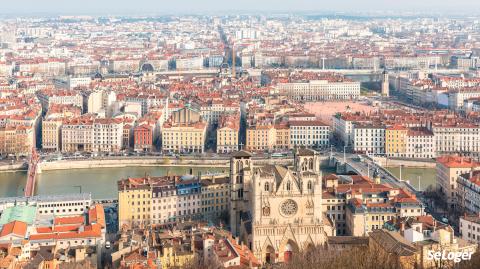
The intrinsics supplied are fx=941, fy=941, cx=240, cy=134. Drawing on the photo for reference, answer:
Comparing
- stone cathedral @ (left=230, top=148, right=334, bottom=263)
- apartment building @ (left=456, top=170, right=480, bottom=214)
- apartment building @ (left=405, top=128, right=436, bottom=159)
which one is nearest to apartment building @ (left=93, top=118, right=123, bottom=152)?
apartment building @ (left=405, top=128, right=436, bottom=159)

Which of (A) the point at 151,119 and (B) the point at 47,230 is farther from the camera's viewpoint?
(A) the point at 151,119

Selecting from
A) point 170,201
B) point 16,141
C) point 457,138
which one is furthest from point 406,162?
point 16,141

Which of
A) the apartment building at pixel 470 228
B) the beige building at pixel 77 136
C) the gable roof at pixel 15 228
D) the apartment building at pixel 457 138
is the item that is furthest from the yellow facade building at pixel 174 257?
the apartment building at pixel 457 138

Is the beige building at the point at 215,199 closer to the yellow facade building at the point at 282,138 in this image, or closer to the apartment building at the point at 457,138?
the yellow facade building at the point at 282,138

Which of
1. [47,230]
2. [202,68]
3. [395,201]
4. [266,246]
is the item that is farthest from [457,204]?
[202,68]

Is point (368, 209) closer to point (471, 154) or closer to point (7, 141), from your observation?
point (471, 154)

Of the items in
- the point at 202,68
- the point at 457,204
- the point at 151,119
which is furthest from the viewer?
the point at 202,68
